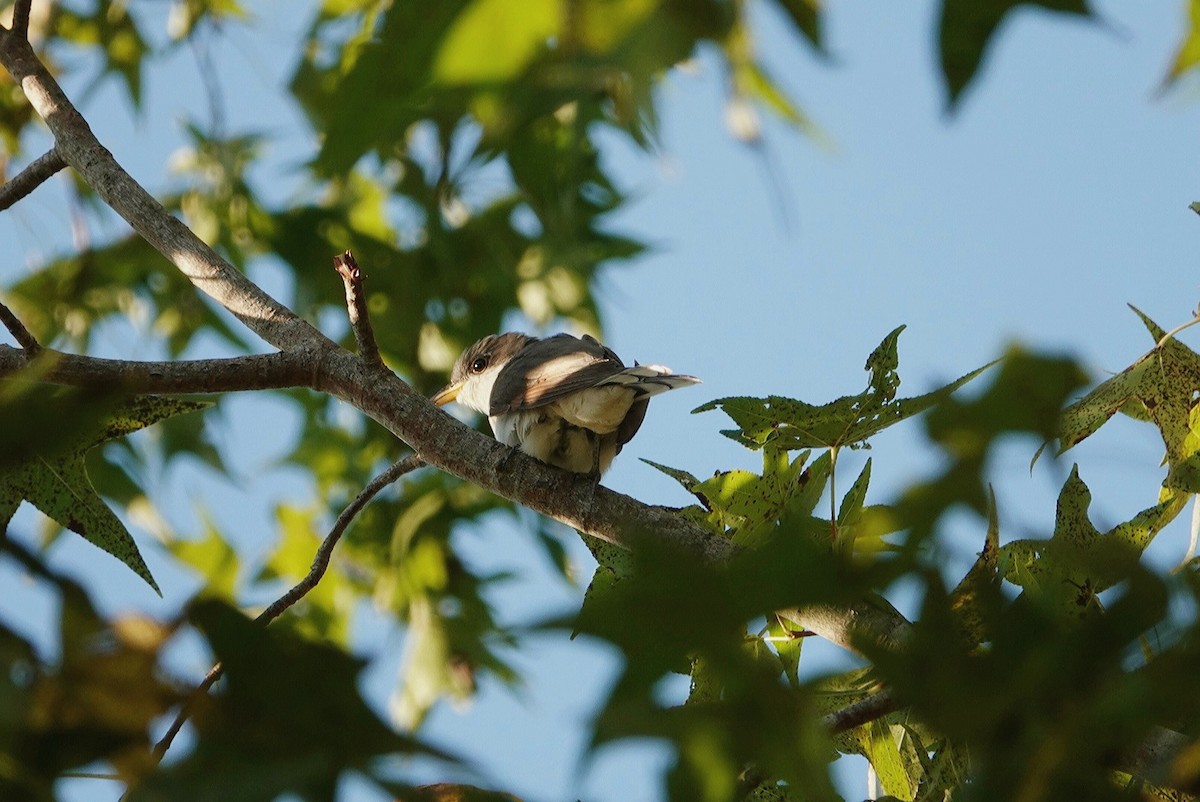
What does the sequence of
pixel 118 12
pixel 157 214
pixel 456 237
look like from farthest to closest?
pixel 456 237 < pixel 118 12 < pixel 157 214

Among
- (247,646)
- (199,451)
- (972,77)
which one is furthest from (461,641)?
(972,77)

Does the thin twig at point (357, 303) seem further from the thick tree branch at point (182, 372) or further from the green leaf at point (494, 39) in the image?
the green leaf at point (494, 39)

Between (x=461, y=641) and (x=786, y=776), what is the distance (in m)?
4.35

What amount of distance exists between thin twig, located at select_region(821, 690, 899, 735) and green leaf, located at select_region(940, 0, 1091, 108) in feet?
3.13

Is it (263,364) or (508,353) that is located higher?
(508,353)

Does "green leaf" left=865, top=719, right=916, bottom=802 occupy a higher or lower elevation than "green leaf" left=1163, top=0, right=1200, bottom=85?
lower

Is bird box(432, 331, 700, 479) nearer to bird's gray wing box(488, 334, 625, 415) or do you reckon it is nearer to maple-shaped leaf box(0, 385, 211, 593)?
bird's gray wing box(488, 334, 625, 415)

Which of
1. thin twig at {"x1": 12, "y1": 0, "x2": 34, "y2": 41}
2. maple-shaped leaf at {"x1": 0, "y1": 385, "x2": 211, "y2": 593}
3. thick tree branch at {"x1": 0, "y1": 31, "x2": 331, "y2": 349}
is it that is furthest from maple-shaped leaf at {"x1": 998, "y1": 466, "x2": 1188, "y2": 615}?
thin twig at {"x1": 12, "y1": 0, "x2": 34, "y2": 41}

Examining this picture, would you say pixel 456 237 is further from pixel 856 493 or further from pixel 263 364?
pixel 856 493

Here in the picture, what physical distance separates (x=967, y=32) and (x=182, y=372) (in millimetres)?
1581

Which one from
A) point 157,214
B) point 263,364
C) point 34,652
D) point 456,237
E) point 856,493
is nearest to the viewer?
point 34,652

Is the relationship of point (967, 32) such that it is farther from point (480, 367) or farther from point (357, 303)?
point (480, 367)

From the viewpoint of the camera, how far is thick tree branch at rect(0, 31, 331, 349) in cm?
229

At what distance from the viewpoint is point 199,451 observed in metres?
5.03
